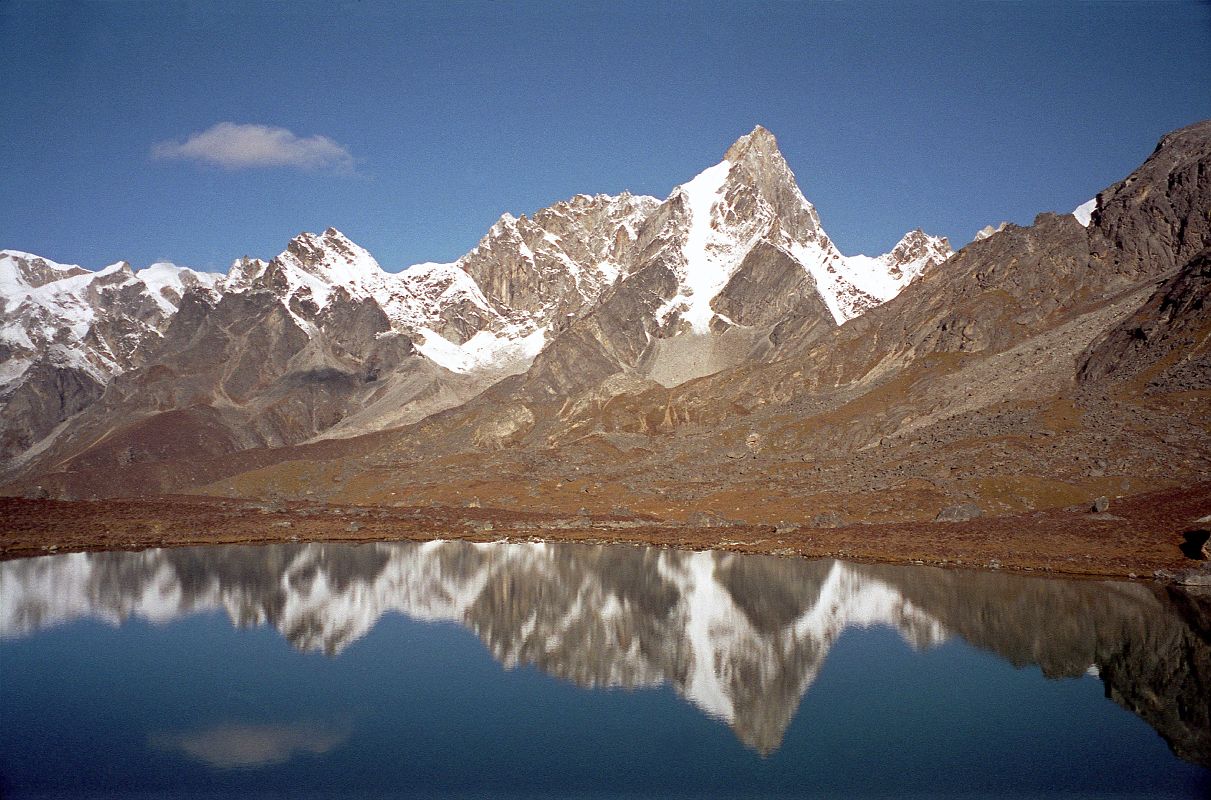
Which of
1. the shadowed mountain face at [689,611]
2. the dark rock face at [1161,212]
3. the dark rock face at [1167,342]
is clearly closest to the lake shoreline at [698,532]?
the shadowed mountain face at [689,611]

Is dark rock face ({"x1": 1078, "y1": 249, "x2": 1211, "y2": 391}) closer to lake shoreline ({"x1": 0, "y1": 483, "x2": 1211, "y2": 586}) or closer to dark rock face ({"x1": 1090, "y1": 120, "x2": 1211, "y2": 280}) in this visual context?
dark rock face ({"x1": 1090, "y1": 120, "x2": 1211, "y2": 280})

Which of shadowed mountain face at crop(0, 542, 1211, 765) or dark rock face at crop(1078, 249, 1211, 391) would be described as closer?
shadowed mountain face at crop(0, 542, 1211, 765)

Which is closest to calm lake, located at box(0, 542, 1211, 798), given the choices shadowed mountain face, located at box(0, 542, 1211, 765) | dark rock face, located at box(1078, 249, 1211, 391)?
shadowed mountain face, located at box(0, 542, 1211, 765)

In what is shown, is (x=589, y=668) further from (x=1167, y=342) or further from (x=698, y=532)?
(x=1167, y=342)

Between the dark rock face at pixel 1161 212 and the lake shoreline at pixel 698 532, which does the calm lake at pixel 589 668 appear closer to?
the lake shoreline at pixel 698 532

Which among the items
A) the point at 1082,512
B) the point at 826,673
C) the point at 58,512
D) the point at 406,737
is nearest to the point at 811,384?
the point at 1082,512
